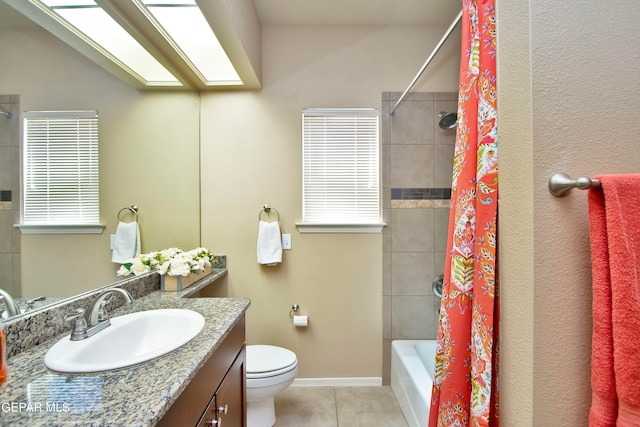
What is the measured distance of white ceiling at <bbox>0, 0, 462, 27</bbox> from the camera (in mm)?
1845

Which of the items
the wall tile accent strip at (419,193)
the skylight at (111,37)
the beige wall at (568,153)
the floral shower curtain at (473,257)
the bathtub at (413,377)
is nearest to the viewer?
the beige wall at (568,153)

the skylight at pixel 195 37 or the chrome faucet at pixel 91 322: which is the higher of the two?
the skylight at pixel 195 37

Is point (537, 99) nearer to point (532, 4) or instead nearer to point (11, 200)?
point (532, 4)

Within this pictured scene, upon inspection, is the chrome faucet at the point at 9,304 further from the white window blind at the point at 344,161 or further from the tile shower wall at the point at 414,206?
the tile shower wall at the point at 414,206

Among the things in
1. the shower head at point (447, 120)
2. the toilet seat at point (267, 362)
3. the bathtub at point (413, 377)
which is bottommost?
the bathtub at point (413, 377)

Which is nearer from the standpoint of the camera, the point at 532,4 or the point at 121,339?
the point at 532,4

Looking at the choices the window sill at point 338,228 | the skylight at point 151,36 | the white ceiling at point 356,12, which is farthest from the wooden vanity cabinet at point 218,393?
the white ceiling at point 356,12

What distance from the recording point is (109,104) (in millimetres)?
1288

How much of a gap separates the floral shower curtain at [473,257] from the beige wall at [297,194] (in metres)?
1.04

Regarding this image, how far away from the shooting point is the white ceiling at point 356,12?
184cm

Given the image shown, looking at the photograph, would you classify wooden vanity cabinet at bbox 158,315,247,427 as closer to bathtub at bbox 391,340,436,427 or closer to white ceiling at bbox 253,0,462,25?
bathtub at bbox 391,340,436,427

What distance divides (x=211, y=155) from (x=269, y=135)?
0.48 meters

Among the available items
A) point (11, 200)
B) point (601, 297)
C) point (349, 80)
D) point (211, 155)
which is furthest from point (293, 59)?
point (601, 297)

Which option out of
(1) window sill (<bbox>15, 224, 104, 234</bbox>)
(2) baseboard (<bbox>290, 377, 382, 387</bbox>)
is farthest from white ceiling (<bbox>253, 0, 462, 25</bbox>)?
(2) baseboard (<bbox>290, 377, 382, 387</bbox>)
